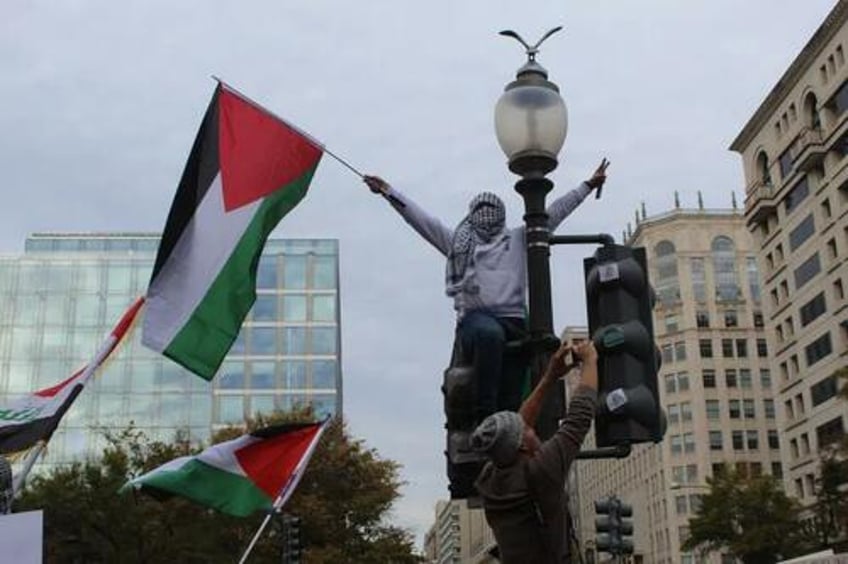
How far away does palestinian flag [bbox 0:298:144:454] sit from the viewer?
12.9 metres

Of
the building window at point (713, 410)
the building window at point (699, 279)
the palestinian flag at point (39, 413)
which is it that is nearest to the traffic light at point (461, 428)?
the palestinian flag at point (39, 413)

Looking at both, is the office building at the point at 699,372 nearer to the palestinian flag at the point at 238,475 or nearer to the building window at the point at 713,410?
the building window at the point at 713,410

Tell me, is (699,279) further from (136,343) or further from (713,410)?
(136,343)

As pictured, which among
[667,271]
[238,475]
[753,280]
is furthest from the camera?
[753,280]

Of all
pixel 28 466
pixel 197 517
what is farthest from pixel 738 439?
pixel 28 466

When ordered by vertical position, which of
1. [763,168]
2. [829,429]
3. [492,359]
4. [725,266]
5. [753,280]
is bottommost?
[492,359]

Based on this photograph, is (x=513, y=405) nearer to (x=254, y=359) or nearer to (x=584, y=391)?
(x=584, y=391)

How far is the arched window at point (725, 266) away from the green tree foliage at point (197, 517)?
75.3 m

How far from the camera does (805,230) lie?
236 ft

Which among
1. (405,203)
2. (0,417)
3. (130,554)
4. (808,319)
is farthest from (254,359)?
(405,203)

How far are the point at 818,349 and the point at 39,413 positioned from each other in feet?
209

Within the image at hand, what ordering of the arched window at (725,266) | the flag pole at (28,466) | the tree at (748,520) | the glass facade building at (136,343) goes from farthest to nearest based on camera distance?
the arched window at (725,266) < the glass facade building at (136,343) < the tree at (748,520) < the flag pole at (28,466)

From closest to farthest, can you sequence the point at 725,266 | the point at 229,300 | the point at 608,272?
the point at 608,272, the point at 229,300, the point at 725,266

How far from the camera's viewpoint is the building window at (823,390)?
67500 millimetres
